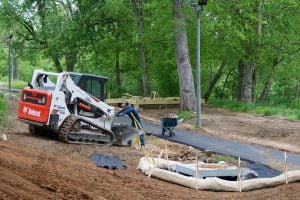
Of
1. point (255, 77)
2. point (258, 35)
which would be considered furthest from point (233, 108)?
point (255, 77)

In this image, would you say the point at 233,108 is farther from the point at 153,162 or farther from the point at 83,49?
the point at 153,162

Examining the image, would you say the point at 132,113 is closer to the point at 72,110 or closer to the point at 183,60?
the point at 72,110

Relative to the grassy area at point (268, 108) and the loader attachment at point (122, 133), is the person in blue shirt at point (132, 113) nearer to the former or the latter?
the loader attachment at point (122, 133)

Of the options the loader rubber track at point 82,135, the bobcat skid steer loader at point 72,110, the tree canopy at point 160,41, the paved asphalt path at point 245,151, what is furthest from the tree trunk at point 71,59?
the loader rubber track at point 82,135

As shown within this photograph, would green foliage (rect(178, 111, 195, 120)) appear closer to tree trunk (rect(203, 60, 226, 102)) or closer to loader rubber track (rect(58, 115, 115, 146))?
loader rubber track (rect(58, 115, 115, 146))

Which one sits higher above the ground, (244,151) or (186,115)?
(186,115)

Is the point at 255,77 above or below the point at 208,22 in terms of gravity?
below

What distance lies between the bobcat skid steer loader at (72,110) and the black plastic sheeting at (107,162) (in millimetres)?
2227

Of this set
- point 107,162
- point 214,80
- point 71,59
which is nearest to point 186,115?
point 214,80

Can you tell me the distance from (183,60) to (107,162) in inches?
632

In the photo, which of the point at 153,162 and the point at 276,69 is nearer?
the point at 153,162

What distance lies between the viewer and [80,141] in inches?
651

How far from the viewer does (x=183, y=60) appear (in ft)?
93.1

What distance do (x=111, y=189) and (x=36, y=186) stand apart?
6.76 ft
